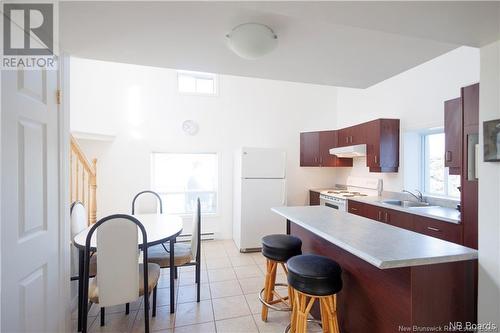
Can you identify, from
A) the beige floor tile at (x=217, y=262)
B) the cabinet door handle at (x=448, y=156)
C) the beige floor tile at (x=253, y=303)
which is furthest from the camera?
the beige floor tile at (x=217, y=262)

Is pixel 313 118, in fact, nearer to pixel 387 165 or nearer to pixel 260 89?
pixel 260 89

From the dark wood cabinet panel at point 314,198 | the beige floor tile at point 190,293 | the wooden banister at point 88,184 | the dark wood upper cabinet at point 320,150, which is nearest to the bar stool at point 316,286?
the beige floor tile at point 190,293

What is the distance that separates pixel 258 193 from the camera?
12.6 ft

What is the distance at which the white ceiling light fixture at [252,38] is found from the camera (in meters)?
1.39

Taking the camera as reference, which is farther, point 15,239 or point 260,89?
point 260,89

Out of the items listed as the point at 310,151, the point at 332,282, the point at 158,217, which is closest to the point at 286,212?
the point at 332,282

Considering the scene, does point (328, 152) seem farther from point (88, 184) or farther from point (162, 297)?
point (88, 184)

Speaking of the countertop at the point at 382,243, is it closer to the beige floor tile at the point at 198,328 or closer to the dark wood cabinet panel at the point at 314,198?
the beige floor tile at the point at 198,328

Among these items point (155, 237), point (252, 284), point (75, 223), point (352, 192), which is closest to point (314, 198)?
point (352, 192)

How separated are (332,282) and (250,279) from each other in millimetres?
1689

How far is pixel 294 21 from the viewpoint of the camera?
4.57 feet

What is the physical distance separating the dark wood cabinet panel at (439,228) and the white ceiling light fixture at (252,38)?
2260 mm

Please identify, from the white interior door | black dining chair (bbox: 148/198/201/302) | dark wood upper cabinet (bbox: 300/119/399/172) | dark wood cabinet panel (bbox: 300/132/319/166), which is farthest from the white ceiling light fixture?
dark wood cabinet panel (bbox: 300/132/319/166)

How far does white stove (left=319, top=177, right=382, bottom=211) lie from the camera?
147 inches
